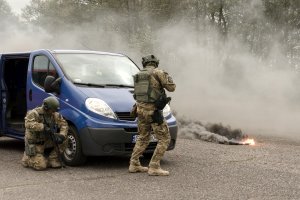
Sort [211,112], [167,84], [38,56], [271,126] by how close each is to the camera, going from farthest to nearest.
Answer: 1. [211,112]
2. [271,126]
3. [38,56]
4. [167,84]

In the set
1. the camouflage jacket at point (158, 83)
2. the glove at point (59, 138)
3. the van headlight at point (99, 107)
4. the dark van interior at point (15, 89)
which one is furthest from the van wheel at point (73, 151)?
the dark van interior at point (15, 89)

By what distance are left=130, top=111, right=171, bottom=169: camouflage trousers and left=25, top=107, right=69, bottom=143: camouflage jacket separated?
1077 millimetres

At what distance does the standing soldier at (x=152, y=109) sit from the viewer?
7039mm

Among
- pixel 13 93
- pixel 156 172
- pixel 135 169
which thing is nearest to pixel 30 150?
pixel 135 169

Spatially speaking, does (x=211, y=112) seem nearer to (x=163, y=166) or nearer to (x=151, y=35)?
(x=151, y=35)

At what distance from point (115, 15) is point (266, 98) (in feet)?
31.1

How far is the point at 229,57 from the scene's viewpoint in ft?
76.7

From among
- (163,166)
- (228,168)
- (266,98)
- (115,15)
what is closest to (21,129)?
(163,166)

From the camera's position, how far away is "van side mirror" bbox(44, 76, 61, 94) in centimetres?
765

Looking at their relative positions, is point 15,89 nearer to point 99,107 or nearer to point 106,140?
point 99,107

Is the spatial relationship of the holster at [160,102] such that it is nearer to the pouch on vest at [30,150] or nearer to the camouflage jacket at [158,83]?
the camouflage jacket at [158,83]

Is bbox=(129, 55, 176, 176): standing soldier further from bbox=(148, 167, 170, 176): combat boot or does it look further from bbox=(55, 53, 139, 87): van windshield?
bbox=(55, 53, 139, 87): van windshield

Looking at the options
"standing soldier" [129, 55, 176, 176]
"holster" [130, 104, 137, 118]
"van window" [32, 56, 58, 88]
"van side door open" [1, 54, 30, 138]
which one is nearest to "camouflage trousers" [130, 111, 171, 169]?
"standing soldier" [129, 55, 176, 176]

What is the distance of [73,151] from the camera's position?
7562 mm
